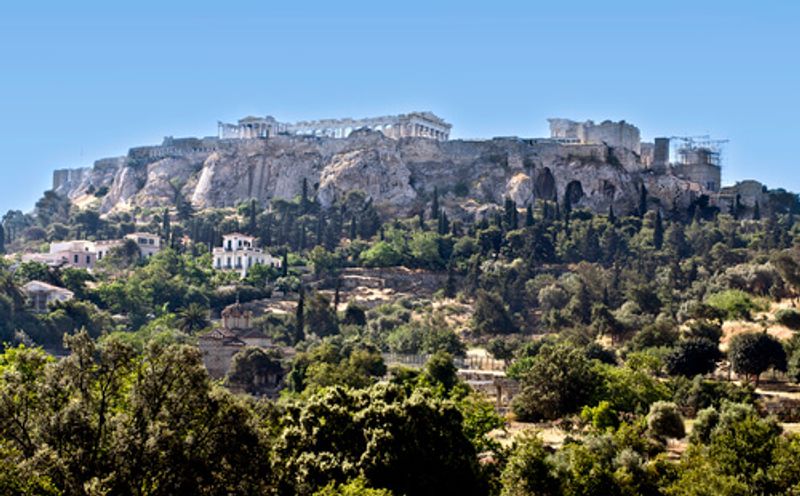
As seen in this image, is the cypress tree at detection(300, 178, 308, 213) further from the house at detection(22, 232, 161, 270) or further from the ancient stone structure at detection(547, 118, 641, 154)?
the ancient stone structure at detection(547, 118, 641, 154)

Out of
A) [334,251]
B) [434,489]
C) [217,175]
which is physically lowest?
[434,489]

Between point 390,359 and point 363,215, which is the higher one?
point 363,215

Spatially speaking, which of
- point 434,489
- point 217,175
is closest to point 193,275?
point 217,175

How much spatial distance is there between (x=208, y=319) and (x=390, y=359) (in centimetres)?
1806

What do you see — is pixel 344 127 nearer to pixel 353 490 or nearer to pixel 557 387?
pixel 557 387

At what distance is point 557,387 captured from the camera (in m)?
50.0

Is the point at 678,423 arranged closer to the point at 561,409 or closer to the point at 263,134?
the point at 561,409

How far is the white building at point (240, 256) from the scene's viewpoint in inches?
3787

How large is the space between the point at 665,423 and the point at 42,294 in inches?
2018

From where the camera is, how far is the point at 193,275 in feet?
299

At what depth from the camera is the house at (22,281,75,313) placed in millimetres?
79875

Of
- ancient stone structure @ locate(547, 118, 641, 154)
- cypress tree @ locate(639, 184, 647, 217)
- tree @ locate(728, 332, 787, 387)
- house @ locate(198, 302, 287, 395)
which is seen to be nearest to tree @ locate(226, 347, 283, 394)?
house @ locate(198, 302, 287, 395)

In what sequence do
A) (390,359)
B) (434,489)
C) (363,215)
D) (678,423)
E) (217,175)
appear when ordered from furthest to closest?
1. (217,175)
2. (363,215)
3. (390,359)
4. (678,423)
5. (434,489)

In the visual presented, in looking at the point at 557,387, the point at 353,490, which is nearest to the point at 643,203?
the point at 557,387
